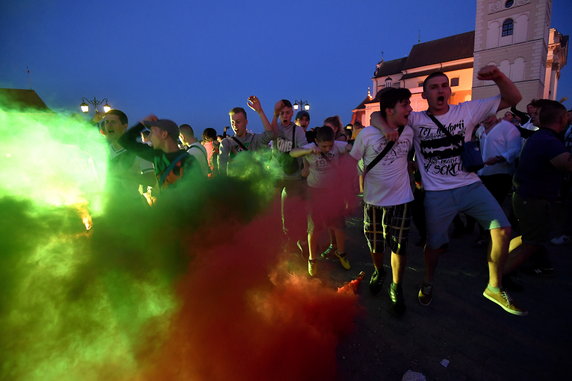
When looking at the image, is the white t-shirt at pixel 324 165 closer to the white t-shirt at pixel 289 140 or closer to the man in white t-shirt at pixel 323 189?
the man in white t-shirt at pixel 323 189

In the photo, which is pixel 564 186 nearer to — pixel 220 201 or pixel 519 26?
pixel 220 201

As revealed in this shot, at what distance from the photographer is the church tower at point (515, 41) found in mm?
28047

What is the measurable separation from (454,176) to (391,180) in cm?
60

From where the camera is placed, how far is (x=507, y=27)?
97.5ft

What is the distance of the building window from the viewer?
29.4m

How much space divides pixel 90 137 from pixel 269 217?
2561 millimetres

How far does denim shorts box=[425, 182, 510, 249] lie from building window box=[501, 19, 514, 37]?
1512 inches

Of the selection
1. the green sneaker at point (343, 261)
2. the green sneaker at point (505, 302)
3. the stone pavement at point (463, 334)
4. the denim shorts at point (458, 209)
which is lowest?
the stone pavement at point (463, 334)

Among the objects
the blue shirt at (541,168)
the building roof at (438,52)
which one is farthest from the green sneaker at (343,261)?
the building roof at (438,52)

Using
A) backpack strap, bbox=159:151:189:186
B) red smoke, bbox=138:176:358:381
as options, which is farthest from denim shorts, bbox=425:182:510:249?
backpack strap, bbox=159:151:189:186

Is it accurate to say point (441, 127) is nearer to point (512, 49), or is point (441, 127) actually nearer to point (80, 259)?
point (80, 259)

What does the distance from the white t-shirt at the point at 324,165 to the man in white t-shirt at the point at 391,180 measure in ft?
2.31

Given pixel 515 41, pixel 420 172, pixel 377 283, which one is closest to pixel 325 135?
pixel 420 172

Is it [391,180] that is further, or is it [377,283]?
[377,283]
